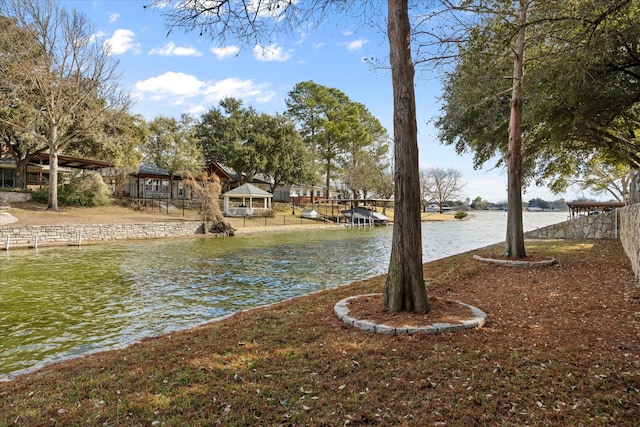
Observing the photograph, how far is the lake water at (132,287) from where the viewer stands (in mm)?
5730

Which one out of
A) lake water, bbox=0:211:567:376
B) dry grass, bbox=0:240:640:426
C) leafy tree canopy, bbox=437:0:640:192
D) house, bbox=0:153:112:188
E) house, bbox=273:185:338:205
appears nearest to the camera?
dry grass, bbox=0:240:640:426

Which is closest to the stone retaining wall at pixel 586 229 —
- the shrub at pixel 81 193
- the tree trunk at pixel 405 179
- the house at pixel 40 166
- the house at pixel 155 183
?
the tree trunk at pixel 405 179

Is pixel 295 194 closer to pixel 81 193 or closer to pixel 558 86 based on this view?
pixel 81 193

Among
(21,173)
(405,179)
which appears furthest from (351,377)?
(21,173)

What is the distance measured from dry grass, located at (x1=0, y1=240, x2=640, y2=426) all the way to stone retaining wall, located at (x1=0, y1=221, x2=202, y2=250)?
1579 cm

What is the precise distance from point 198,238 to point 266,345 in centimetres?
1942

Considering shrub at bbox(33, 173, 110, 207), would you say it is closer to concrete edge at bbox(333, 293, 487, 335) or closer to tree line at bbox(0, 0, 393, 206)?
tree line at bbox(0, 0, 393, 206)

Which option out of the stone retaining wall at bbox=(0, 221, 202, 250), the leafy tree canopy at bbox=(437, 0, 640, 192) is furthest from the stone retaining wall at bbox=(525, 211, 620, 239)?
the stone retaining wall at bbox=(0, 221, 202, 250)

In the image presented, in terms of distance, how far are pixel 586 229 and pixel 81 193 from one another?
98.9ft

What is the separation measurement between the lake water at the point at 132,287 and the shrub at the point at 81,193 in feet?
36.9

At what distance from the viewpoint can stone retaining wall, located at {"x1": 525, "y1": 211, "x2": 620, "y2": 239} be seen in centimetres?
1551

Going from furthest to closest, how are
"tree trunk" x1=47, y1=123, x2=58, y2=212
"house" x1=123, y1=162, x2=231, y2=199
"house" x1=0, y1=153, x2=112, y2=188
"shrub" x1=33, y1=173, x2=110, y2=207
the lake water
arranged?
"house" x1=123, y1=162, x2=231, y2=199
"house" x1=0, y1=153, x2=112, y2=188
"shrub" x1=33, y1=173, x2=110, y2=207
"tree trunk" x1=47, y1=123, x2=58, y2=212
the lake water

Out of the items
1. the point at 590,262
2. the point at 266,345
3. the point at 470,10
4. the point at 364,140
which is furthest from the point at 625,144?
the point at 364,140

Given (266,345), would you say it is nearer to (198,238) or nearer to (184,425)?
(184,425)
